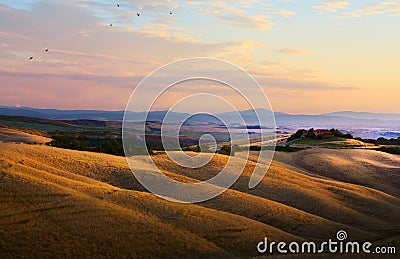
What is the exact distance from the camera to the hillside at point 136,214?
15414 mm

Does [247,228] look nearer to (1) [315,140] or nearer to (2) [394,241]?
(2) [394,241]

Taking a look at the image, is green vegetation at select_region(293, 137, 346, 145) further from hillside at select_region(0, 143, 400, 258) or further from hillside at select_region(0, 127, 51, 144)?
hillside at select_region(0, 143, 400, 258)

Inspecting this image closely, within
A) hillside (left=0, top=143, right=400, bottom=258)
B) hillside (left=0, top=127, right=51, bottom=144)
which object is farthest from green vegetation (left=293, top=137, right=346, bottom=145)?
hillside (left=0, top=143, right=400, bottom=258)

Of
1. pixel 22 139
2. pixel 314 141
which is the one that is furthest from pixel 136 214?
pixel 314 141

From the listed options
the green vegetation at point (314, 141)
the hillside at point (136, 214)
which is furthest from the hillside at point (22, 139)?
the green vegetation at point (314, 141)

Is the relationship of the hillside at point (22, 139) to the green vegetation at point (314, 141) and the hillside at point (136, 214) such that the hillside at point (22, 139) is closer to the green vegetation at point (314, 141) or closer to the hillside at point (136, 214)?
the hillside at point (136, 214)

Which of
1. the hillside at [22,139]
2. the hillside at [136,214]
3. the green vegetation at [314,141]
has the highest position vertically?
the hillside at [22,139]

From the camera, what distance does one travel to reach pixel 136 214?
18516 mm

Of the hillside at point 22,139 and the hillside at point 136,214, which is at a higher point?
the hillside at point 22,139

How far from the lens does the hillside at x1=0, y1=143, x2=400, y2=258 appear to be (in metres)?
15.4

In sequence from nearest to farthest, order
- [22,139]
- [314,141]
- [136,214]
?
1. [136,214]
2. [22,139]
3. [314,141]

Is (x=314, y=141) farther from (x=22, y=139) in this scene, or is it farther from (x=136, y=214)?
(x=136, y=214)

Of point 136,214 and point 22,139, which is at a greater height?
point 22,139

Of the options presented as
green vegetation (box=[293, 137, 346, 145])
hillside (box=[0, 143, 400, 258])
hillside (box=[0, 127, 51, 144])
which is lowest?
hillside (box=[0, 143, 400, 258])
